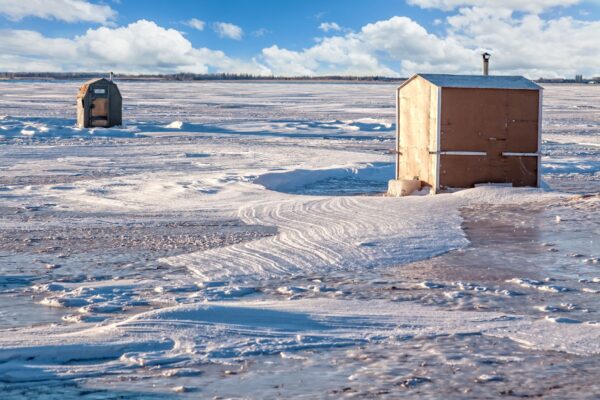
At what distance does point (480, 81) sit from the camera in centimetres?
1458

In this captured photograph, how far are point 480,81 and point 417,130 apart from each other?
1290 mm

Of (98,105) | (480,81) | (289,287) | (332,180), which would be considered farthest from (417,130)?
(98,105)

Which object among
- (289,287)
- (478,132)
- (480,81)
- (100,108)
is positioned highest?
(480,81)

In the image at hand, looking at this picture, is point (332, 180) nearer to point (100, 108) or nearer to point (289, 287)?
point (289, 287)

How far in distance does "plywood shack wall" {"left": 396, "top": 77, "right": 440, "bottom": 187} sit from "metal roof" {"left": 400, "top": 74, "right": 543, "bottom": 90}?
0.16 m

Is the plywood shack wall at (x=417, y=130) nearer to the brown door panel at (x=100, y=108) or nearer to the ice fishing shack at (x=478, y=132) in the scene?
the ice fishing shack at (x=478, y=132)

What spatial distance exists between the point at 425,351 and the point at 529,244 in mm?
4517

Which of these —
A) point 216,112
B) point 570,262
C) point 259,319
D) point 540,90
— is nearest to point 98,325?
point 259,319

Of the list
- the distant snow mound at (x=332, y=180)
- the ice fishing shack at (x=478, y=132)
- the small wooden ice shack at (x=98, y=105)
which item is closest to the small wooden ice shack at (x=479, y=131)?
the ice fishing shack at (x=478, y=132)

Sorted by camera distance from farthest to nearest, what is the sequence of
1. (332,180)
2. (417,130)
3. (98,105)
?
(98,105)
(332,180)
(417,130)

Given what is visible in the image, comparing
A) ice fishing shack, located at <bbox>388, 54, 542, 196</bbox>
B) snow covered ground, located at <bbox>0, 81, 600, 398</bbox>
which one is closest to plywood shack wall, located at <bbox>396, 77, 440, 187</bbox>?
ice fishing shack, located at <bbox>388, 54, 542, 196</bbox>

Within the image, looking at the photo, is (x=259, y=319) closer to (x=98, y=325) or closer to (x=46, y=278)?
(x=98, y=325)

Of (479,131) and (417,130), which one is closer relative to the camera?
(479,131)

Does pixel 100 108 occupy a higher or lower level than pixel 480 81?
lower
